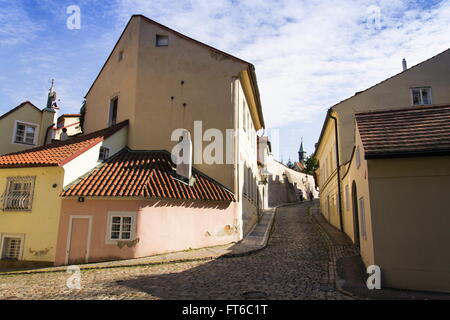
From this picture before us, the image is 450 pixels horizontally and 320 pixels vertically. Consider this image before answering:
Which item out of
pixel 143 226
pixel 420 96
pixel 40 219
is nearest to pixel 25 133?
pixel 40 219

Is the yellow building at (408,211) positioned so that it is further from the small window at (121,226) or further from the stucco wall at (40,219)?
the stucco wall at (40,219)

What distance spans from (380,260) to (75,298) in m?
7.51

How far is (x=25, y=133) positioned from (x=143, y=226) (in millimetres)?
11856

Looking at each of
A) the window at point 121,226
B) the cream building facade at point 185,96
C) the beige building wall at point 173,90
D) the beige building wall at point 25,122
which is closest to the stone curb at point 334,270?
the cream building facade at point 185,96

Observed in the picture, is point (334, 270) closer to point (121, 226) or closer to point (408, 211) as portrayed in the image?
point (408, 211)

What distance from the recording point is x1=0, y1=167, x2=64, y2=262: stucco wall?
13352 millimetres

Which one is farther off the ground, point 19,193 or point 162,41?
point 162,41

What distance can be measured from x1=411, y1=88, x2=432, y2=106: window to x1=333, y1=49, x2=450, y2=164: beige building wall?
0.71ft

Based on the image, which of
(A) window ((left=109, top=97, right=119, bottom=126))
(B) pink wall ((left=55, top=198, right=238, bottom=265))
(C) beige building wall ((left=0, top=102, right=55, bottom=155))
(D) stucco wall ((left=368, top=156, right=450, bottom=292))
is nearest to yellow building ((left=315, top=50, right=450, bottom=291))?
(D) stucco wall ((left=368, top=156, right=450, bottom=292))

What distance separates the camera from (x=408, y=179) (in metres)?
8.27

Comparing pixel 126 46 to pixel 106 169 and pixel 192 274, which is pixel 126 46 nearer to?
pixel 106 169

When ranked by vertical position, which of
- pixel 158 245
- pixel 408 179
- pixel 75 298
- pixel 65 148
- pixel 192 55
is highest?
pixel 192 55

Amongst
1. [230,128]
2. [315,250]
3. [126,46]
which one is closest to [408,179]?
Answer: [315,250]

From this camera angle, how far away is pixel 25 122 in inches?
774
